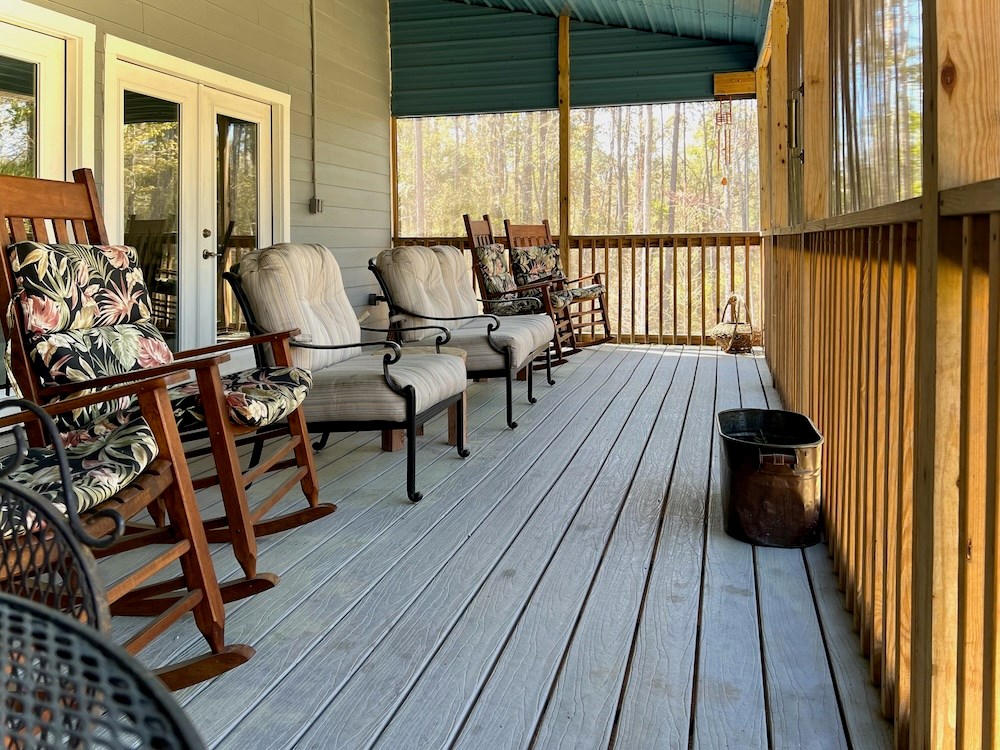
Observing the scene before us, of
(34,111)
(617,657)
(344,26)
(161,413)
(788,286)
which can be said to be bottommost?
(617,657)

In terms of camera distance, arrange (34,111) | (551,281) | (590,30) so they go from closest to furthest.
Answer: (34,111)
(551,281)
(590,30)

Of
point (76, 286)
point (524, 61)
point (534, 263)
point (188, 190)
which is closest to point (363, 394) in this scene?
point (76, 286)

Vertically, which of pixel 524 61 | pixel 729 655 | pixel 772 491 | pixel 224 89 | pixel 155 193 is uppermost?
pixel 524 61

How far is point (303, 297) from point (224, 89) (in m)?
2.89

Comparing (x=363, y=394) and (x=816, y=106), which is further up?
(x=816, y=106)

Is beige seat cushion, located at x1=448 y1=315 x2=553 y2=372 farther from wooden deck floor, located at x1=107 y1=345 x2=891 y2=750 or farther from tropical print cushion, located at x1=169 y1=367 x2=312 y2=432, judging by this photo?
tropical print cushion, located at x1=169 y1=367 x2=312 y2=432

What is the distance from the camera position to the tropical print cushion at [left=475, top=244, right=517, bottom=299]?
Answer: 21.4 ft

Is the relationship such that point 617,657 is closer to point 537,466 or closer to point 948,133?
point 948,133

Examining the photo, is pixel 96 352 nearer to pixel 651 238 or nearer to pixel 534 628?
pixel 534 628

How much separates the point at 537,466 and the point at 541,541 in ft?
3.24

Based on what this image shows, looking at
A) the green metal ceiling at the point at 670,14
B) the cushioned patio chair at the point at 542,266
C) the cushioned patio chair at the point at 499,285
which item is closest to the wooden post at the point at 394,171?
the green metal ceiling at the point at 670,14

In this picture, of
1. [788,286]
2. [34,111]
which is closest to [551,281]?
[788,286]

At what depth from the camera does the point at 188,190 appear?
18.2 feet

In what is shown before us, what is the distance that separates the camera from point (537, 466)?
3.80 m
